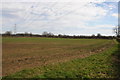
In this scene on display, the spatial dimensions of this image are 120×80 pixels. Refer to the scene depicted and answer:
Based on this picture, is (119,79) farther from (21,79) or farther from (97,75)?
(21,79)

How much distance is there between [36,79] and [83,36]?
10534cm

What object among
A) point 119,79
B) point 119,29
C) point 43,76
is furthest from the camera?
point 119,29

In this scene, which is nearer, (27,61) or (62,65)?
(62,65)

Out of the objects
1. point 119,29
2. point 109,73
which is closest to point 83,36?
point 119,29

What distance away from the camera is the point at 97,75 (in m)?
6.34

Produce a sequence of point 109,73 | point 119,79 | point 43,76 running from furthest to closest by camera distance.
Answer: point 109,73 < point 43,76 < point 119,79

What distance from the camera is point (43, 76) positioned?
6.14m

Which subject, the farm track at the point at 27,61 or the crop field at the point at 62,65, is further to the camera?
the farm track at the point at 27,61

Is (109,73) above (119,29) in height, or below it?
below

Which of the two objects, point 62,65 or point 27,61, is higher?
point 62,65

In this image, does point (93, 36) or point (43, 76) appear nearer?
point (43, 76)

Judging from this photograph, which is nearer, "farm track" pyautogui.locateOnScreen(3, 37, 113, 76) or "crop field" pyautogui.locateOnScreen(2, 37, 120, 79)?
"crop field" pyautogui.locateOnScreen(2, 37, 120, 79)

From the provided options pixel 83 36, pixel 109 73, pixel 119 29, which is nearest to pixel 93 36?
pixel 83 36

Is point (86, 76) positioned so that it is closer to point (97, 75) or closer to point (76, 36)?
point (97, 75)
